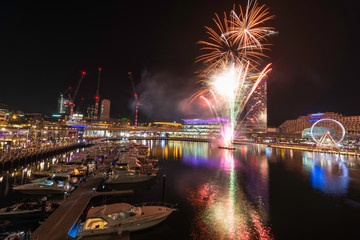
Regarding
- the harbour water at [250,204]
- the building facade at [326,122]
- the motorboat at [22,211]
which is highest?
the building facade at [326,122]

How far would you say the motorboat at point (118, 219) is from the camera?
10.3m

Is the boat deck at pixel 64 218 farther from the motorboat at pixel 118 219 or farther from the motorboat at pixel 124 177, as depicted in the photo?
the motorboat at pixel 124 177

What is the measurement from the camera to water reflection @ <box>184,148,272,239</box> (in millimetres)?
11844

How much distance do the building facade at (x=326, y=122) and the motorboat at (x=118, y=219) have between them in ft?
463

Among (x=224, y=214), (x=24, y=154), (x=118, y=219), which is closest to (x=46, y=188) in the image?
(x=118, y=219)

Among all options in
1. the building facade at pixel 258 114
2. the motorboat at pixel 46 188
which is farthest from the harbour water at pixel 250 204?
the building facade at pixel 258 114

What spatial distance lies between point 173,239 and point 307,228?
30.5ft

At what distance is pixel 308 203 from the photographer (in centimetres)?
1723

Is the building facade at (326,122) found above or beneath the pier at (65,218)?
above

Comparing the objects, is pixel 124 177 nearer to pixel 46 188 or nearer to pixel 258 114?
pixel 46 188

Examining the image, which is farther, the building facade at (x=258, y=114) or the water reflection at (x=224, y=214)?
the building facade at (x=258, y=114)

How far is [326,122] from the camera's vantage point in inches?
5787

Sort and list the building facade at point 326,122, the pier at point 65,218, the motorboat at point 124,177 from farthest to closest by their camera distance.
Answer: the building facade at point 326,122 → the motorboat at point 124,177 → the pier at point 65,218

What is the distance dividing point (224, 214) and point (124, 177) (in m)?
12.1
